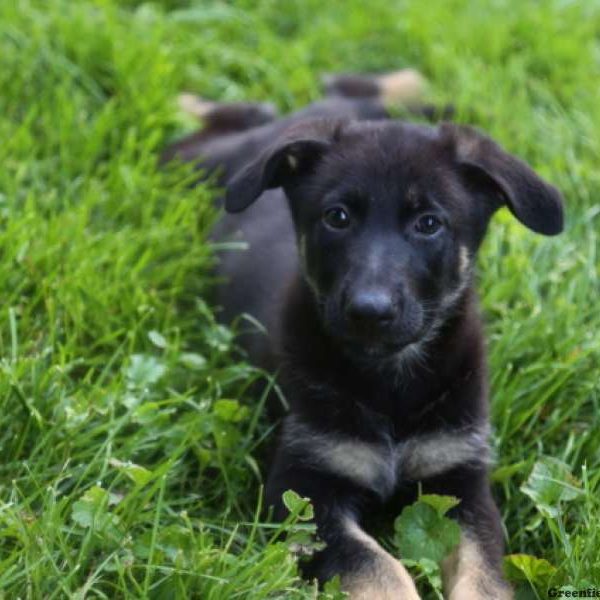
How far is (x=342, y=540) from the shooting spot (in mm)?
3660

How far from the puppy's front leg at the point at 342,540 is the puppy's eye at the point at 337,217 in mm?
708

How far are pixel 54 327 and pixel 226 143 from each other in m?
1.66

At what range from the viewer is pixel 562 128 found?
588cm

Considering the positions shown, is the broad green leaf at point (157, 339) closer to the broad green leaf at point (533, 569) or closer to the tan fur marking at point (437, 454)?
the tan fur marking at point (437, 454)

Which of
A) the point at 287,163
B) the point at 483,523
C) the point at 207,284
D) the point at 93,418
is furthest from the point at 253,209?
the point at 483,523

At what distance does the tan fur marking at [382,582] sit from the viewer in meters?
3.44

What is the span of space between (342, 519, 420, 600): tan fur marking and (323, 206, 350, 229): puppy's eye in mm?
948

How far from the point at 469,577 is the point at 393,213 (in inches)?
41.9

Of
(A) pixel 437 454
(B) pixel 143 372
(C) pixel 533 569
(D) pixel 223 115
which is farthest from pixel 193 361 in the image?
(D) pixel 223 115

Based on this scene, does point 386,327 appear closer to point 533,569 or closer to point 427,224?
point 427,224

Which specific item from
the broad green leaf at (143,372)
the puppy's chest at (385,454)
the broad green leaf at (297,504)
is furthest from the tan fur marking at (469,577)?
the broad green leaf at (143,372)

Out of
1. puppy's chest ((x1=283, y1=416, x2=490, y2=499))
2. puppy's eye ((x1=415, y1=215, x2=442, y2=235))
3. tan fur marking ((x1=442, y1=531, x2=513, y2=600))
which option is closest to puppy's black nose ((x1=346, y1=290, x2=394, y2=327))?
puppy's eye ((x1=415, y1=215, x2=442, y2=235))

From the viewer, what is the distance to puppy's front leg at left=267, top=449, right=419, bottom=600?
3.48 meters

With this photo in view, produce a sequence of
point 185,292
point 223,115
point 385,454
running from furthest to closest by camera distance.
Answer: point 223,115 → point 185,292 → point 385,454
